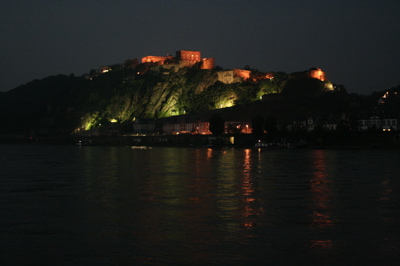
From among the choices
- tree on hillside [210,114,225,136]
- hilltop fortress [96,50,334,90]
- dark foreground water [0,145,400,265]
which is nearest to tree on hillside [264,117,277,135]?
tree on hillside [210,114,225,136]

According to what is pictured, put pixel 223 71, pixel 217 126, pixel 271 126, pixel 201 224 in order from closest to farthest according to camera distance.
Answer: pixel 201 224 < pixel 271 126 < pixel 217 126 < pixel 223 71

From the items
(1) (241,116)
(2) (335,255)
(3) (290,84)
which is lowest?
(2) (335,255)

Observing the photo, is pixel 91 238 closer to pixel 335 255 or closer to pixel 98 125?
pixel 335 255

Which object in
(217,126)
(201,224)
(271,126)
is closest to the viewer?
(201,224)

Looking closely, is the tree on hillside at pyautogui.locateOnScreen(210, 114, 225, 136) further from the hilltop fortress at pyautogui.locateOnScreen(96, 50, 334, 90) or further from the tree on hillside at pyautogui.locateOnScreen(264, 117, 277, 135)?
the hilltop fortress at pyautogui.locateOnScreen(96, 50, 334, 90)

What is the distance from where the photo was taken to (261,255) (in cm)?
1206

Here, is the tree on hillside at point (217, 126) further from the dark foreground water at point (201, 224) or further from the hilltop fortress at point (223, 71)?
the dark foreground water at point (201, 224)

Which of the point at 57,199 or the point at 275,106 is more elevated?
the point at 275,106

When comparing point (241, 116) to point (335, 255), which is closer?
point (335, 255)

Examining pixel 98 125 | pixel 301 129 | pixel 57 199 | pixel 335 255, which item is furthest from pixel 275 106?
pixel 335 255

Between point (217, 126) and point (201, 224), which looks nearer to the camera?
point (201, 224)

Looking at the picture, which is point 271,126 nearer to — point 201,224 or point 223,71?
point 223,71

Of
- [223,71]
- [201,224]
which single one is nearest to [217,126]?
[223,71]

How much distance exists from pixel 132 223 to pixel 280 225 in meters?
5.52
